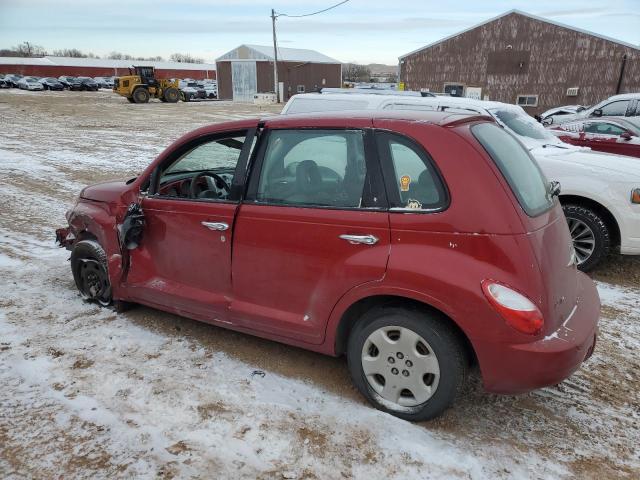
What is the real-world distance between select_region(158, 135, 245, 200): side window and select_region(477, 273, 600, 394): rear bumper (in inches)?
79.7

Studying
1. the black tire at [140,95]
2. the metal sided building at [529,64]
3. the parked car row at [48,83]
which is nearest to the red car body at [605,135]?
the metal sided building at [529,64]

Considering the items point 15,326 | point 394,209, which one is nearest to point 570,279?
point 394,209

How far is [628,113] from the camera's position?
12.8 meters

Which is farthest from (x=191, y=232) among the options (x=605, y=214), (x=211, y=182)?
(x=605, y=214)

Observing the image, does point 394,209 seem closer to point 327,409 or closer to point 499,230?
point 499,230

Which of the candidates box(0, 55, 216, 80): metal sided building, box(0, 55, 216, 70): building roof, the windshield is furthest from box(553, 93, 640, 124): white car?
box(0, 55, 216, 70): building roof

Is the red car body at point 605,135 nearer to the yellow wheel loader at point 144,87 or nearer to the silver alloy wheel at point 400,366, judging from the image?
the silver alloy wheel at point 400,366

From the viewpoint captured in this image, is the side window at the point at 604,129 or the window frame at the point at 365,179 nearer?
the window frame at the point at 365,179

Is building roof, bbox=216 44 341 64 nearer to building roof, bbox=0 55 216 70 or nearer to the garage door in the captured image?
the garage door

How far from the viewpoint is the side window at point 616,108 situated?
12867 mm

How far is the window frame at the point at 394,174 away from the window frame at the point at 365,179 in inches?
1.2

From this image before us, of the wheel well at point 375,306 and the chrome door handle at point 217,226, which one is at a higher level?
the chrome door handle at point 217,226

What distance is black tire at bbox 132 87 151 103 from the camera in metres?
35.2

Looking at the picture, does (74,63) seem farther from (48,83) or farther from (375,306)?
(375,306)
